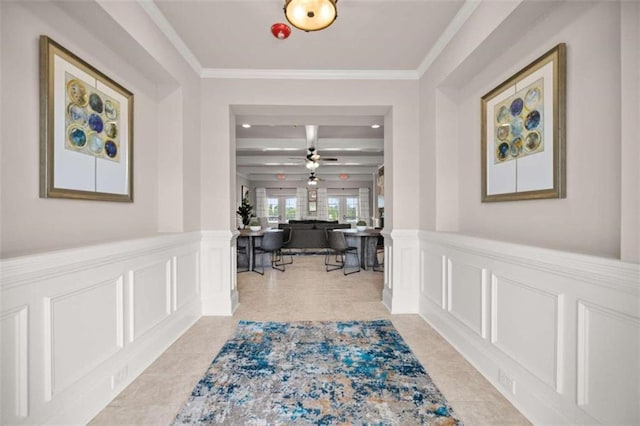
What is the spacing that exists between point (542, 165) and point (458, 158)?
1.13 meters

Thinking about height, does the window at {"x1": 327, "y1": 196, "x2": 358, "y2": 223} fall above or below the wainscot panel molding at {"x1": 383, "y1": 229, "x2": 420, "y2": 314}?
above

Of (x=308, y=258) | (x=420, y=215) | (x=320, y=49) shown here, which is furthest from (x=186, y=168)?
(x=308, y=258)

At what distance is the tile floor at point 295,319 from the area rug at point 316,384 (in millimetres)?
105

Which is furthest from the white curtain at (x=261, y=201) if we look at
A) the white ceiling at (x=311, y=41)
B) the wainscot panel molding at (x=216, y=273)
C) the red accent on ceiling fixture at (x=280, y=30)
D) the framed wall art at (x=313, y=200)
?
the red accent on ceiling fixture at (x=280, y=30)

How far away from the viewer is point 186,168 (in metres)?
2.86

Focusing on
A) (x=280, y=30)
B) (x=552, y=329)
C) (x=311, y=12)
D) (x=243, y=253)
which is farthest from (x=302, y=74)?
(x=243, y=253)

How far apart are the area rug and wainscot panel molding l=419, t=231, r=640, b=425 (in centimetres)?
46

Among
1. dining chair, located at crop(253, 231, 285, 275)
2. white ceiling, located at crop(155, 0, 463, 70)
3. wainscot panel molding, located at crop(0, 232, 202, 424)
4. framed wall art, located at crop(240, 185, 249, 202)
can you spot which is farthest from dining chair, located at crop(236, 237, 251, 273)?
framed wall art, located at crop(240, 185, 249, 202)

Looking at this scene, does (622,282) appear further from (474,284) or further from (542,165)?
(474,284)

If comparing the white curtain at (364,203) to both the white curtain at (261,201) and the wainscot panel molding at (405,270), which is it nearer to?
the white curtain at (261,201)

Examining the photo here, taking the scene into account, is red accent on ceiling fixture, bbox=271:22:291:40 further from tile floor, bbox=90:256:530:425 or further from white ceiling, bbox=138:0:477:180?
tile floor, bbox=90:256:530:425

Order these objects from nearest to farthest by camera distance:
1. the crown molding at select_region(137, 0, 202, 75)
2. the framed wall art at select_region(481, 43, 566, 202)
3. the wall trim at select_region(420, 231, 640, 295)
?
1. the wall trim at select_region(420, 231, 640, 295)
2. the framed wall art at select_region(481, 43, 566, 202)
3. the crown molding at select_region(137, 0, 202, 75)

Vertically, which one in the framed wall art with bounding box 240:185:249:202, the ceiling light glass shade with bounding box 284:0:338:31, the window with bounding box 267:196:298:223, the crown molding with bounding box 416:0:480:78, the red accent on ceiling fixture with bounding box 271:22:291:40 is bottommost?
the window with bounding box 267:196:298:223

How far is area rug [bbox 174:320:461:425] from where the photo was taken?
1624 mm
